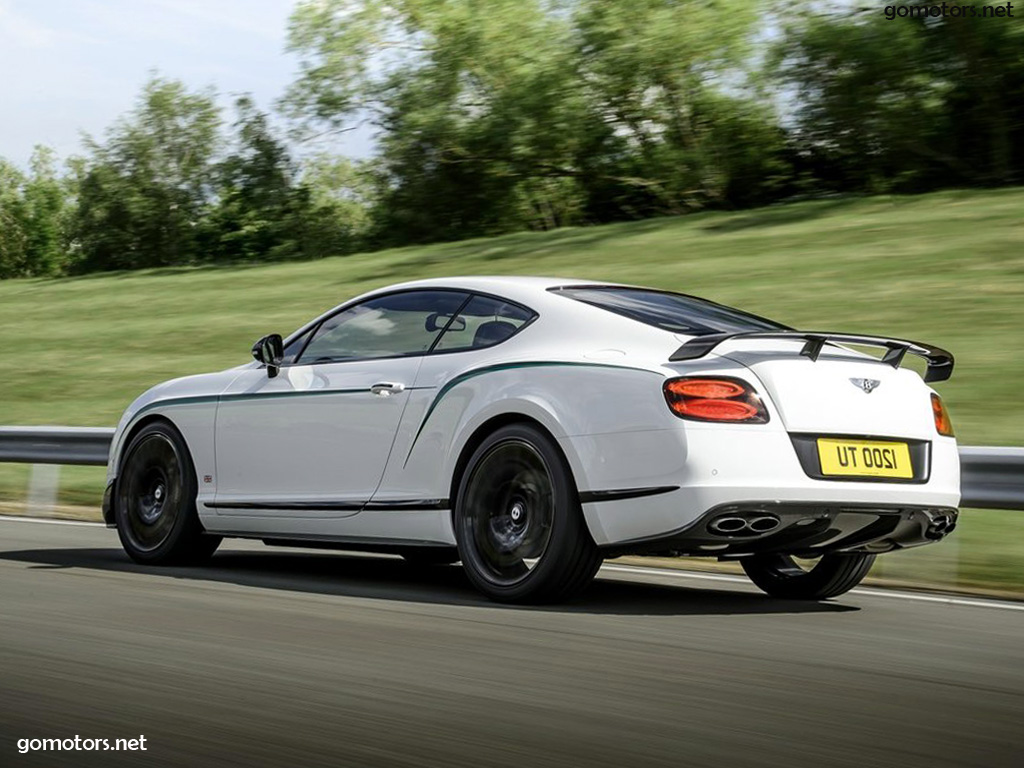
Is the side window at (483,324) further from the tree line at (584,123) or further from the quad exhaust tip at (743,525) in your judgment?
the tree line at (584,123)

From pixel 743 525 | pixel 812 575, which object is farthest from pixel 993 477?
pixel 743 525

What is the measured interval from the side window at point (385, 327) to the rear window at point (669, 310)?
0.60 metres

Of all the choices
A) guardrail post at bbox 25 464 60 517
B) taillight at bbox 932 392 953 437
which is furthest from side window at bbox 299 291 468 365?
guardrail post at bbox 25 464 60 517

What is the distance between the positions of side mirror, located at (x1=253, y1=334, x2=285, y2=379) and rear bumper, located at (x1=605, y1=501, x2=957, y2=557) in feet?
7.86

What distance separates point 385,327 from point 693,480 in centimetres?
211

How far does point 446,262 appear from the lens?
998 inches

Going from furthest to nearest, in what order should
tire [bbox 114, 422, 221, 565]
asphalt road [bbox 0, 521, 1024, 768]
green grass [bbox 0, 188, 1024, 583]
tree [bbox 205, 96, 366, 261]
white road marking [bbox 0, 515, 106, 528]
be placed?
tree [bbox 205, 96, 366, 261] < green grass [bbox 0, 188, 1024, 583] < white road marking [bbox 0, 515, 106, 528] < tire [bbox 114, 422, 221, 565] < asphalt road [bbox 0, 521, 1024, 768]

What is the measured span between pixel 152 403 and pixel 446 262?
1722 cm

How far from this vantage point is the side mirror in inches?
302

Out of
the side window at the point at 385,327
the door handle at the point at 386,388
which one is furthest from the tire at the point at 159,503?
the door handle at the point at 386,388

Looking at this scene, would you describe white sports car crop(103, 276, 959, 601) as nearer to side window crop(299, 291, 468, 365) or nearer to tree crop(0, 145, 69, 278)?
side window crop(299, 291, 468, 365)

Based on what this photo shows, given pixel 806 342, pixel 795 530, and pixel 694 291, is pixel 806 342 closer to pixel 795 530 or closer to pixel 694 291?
pixel 795 530

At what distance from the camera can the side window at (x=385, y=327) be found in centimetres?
703

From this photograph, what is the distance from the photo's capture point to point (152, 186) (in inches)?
1781
